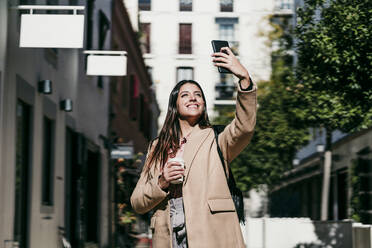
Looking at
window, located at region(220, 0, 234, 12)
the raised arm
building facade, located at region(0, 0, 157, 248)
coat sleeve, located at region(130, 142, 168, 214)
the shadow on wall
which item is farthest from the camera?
window, located at region(220, 0, 234, 12)

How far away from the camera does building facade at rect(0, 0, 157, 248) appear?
29.1ft

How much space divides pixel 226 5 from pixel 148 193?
41.7m

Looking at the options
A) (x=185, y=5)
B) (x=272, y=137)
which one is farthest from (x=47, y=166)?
(x=185, y=5)

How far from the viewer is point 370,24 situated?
8266mm

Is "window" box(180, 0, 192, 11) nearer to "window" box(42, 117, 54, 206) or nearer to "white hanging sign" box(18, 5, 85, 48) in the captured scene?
"window" box(42, 117, 54, 206)

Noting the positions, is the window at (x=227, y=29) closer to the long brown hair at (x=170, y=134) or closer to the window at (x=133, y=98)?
the window at (x=133, y=98)

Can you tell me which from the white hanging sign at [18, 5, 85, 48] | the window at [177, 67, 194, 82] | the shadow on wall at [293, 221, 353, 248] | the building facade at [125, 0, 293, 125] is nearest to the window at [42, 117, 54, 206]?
the white hanging sign at [18, 5, 85, 48]

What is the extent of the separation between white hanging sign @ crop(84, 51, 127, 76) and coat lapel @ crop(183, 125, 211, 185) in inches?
301

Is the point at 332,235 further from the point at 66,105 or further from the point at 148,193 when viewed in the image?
the point at 148,193

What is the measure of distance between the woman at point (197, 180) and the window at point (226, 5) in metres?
41.0

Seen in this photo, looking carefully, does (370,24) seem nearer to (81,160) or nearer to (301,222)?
(301,222)

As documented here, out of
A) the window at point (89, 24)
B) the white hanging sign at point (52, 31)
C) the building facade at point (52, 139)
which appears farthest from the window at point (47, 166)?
the window at point (89, 24)

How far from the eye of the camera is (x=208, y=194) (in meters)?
3.49

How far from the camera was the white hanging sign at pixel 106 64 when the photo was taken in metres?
11.4
